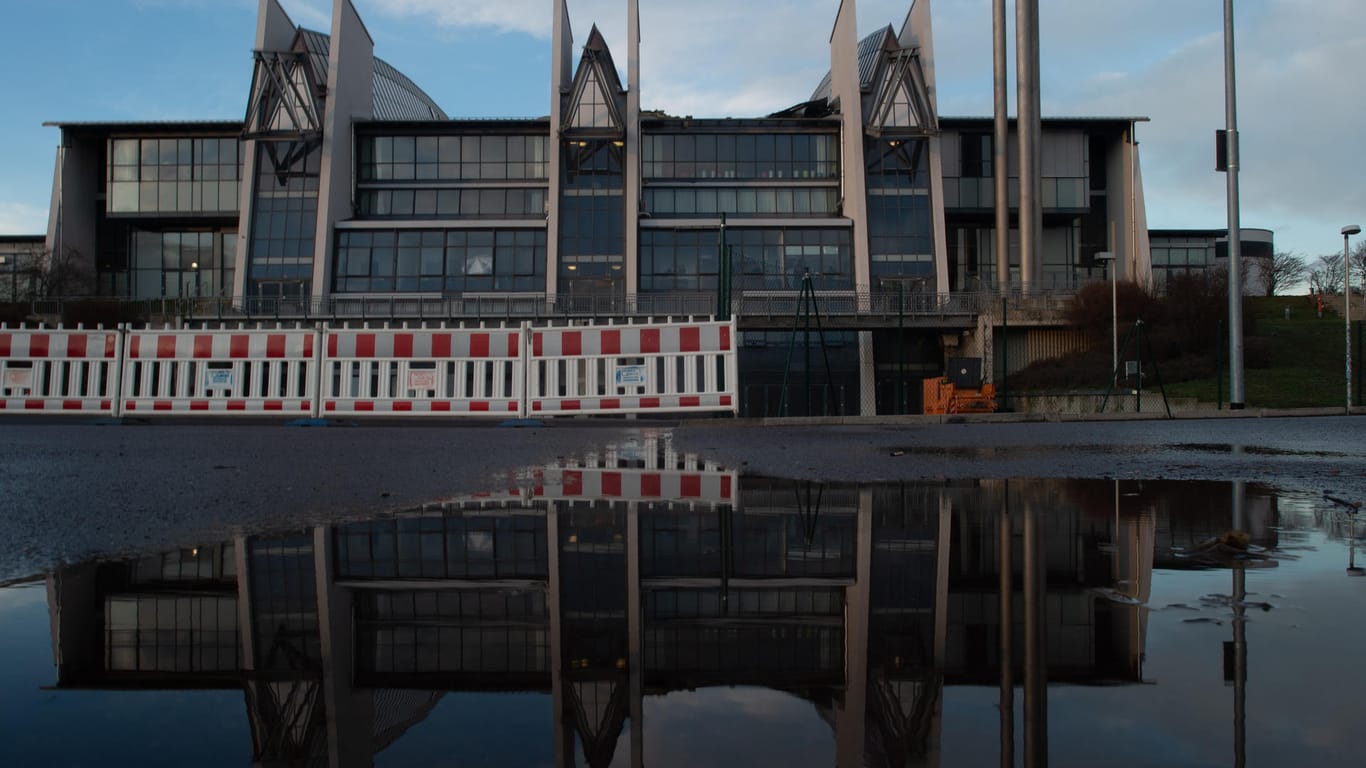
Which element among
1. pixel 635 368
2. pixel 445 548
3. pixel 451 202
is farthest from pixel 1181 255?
pixel 445 548

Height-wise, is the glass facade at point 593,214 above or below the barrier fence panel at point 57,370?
above

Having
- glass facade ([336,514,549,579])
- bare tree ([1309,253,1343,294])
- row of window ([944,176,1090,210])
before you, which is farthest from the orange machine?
bare tree ([1309,253,1343,294])

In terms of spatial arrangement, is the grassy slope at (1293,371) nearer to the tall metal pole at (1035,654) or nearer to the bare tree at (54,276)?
the tall metal pole at (1035,654)

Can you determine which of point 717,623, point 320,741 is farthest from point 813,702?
point 320,741

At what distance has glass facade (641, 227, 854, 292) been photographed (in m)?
47.6

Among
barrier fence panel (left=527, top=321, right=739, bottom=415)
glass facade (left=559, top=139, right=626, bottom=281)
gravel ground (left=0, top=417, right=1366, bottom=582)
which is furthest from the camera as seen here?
glass facade (left=559, top=139, right=626, bottom=281)

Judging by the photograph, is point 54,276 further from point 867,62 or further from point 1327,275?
point 1327,275

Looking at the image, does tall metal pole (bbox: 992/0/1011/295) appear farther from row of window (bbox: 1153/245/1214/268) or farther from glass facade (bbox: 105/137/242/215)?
glass facade (bbox: 105/137/242/215)

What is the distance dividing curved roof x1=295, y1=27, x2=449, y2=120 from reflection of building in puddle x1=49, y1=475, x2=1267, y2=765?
5201cm

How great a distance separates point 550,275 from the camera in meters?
47.0

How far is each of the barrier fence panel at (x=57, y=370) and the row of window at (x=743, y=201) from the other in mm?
31142

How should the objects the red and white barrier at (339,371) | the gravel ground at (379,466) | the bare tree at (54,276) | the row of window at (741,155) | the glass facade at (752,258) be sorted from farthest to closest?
the row of window at (741,155)
the bare tree at (54,276)
the glass facade at (752,258)
the red and white barrier at (339,371)
the gravel ground at (379,466)

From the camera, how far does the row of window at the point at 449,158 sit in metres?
51.8

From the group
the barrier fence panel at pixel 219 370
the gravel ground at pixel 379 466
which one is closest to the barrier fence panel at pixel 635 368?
the gravel ground at pixel 379 466
